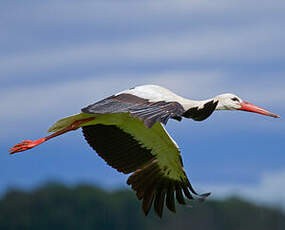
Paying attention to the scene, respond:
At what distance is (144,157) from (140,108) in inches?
87.0

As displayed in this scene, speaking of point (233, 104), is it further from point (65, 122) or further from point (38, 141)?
point (38, 141)

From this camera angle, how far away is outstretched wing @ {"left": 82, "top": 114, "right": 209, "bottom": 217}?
459 inches

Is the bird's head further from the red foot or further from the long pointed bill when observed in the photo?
the red foot

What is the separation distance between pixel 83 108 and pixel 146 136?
168 cm

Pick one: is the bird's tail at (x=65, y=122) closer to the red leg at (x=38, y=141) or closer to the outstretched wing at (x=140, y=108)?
the red leg at (x=38, y=141)

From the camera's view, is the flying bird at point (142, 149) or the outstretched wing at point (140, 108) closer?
the outstretched wing at point (140, 108)

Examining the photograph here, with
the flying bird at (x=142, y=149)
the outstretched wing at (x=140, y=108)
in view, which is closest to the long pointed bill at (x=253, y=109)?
the flying bird at (x=142, y=149)

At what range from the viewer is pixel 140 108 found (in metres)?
9.76

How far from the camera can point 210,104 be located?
33.8 ft

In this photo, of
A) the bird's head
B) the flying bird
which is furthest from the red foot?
the bird's head

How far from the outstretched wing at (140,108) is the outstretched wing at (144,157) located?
1.27m

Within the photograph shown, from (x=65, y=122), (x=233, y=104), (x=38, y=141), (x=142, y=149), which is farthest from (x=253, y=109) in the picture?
(x=38, y=141)

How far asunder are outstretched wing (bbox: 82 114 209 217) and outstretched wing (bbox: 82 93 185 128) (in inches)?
50.1

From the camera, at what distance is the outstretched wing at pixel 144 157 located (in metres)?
11.6
